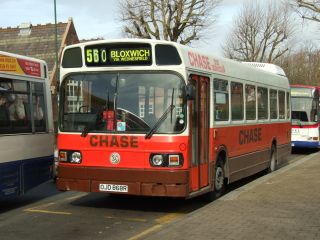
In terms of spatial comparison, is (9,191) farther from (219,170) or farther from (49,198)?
(219,170)

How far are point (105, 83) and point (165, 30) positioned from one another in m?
23.7

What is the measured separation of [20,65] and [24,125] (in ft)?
3.59

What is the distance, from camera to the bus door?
8562 mm

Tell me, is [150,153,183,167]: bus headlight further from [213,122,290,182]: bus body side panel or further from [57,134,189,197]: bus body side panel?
[213,122,290,182]: bus body side panel

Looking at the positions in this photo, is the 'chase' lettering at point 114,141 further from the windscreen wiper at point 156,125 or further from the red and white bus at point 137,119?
the windscreen wiper at point 156,125

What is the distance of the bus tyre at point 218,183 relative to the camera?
975 cm

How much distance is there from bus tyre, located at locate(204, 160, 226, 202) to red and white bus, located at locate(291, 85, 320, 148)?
43.2ft

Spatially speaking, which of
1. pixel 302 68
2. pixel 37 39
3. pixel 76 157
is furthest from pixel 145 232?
pixel 302 68

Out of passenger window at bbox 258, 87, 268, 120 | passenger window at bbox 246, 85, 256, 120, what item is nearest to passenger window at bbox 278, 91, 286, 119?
passenger window at bbox 258, 87, 268, 120

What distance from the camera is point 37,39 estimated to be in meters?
40.4

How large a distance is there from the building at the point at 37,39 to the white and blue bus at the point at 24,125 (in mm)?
28665

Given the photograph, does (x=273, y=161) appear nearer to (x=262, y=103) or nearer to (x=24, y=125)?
(x=262, y=103)

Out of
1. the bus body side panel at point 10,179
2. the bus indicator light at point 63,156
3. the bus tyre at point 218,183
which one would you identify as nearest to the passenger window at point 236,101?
the bus tyre at point 218,183

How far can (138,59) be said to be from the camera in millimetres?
8469
